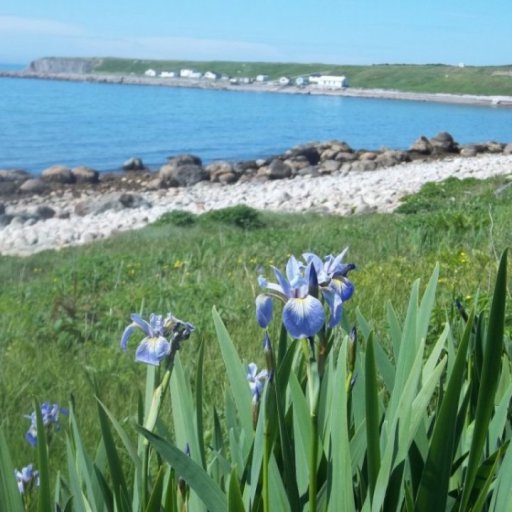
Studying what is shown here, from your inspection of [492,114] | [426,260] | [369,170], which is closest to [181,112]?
[492,114]

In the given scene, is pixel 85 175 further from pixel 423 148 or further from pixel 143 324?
pixel 143 324

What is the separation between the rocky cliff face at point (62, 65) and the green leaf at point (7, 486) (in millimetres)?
189835

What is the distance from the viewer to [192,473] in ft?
5.04

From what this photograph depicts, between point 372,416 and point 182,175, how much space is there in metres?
30.5

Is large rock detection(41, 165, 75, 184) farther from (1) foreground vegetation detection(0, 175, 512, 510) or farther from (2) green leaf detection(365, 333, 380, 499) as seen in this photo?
(2) green leaf detection(365, 333, 380, 499)

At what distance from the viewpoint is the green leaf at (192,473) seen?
1467 millimetres

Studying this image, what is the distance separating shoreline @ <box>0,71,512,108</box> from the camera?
113 meters

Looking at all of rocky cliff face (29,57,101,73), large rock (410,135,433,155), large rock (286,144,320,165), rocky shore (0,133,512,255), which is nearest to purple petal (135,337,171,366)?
rocky shore (0,133,512,255)

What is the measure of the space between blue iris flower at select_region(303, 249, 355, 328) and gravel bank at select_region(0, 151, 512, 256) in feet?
55.8

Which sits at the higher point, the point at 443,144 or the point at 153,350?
the point at 153,350

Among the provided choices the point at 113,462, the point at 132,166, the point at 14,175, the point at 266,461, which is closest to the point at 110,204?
the point at 14,175

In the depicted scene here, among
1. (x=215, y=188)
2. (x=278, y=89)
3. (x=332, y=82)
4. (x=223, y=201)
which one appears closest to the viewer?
(x=223, y=201)

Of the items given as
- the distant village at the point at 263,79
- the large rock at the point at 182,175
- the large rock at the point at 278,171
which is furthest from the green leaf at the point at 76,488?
the distant village at the point at 263,79

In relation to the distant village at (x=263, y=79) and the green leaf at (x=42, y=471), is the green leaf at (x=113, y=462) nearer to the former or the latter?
the green leaf at (x=42, y=471)
